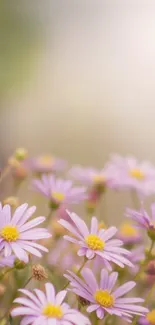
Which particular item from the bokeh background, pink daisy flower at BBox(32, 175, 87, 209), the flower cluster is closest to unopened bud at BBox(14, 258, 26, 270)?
the flower cluster

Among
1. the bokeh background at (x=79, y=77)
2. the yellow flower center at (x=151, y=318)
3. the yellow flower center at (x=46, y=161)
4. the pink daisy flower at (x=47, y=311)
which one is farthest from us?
the bokeh background at (x=79, y=77)

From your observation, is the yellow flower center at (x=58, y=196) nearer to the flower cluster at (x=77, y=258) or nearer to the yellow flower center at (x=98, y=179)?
the flower cluster at (x=77, y=258)

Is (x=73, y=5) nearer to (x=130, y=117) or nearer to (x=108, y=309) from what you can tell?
(x=130, y=117)

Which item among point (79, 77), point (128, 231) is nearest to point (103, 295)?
point (128, 231)

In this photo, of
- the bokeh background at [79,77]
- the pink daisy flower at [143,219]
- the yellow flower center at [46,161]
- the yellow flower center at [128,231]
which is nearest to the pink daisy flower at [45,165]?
the yellow flower center at [46,161]

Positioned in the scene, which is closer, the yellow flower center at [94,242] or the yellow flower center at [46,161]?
the yellow flower center at [94,242]

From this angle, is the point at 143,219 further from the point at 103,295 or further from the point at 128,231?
the point at 128,231
